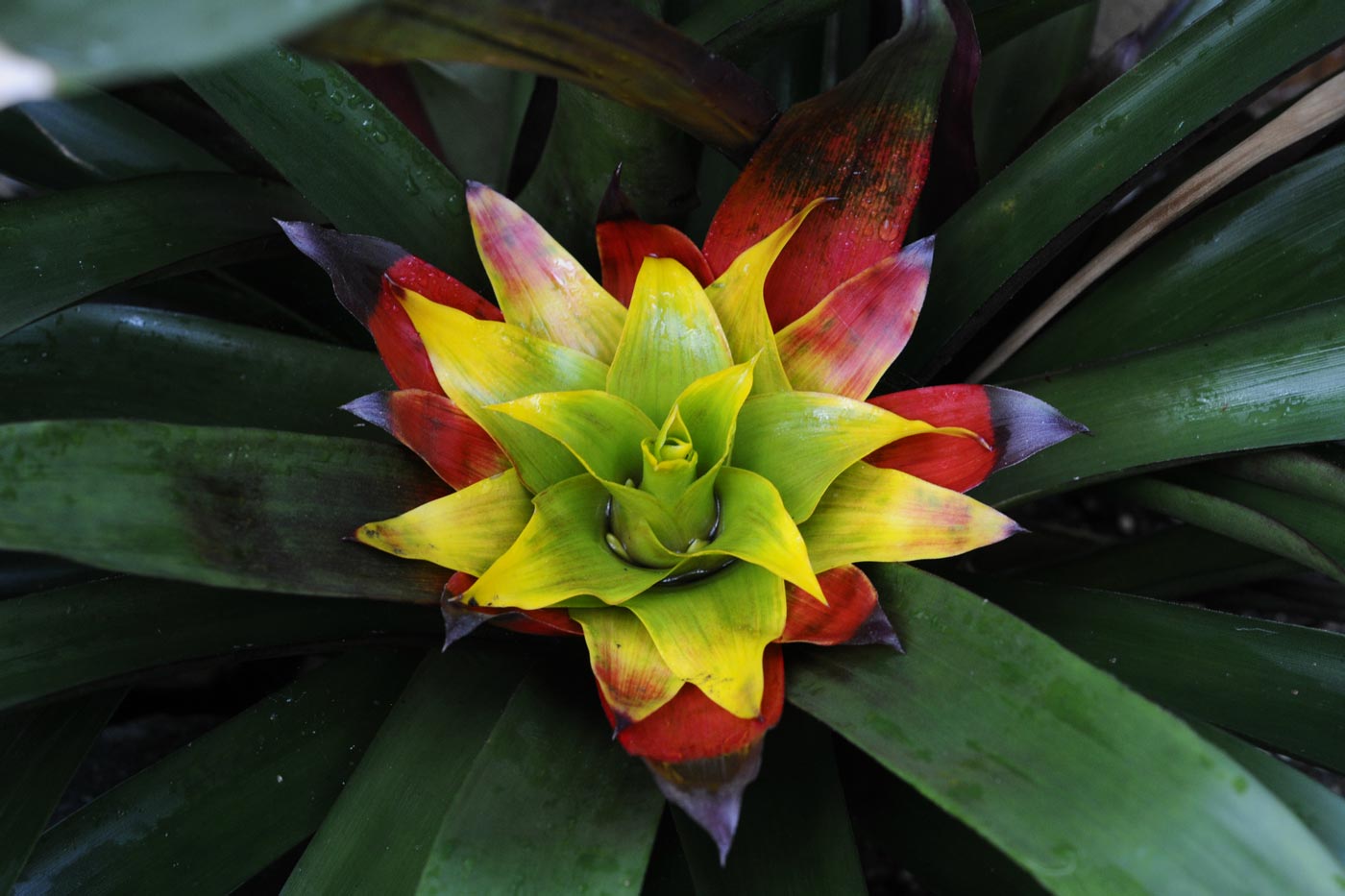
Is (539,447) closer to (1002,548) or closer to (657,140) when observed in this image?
(657,140)

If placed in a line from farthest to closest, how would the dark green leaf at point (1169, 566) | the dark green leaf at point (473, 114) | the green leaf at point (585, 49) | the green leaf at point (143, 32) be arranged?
the dark green leaf at point (473, 114) → the dark green leaf at point (1169, 566) → the green leaf at point (585, 49) → the green leaf at point (143, 32)

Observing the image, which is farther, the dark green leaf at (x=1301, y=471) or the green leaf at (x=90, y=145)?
the green leaf at (x=90, y=145)

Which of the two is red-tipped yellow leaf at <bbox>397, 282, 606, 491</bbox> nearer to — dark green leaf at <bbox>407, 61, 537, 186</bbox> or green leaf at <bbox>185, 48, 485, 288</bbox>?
green leaf at <bbox>185, 48, 485, 288</bbox>

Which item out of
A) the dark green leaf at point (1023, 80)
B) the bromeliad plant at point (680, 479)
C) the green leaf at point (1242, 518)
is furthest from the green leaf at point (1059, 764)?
the dark green leaf at point (1023, 80)

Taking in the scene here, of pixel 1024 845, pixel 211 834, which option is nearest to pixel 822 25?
pixel 1024 845

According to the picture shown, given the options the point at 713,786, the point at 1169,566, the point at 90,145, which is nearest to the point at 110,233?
the point at 90,145

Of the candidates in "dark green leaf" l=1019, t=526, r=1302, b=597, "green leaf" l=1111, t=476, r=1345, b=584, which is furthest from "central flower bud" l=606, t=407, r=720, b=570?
"dark green leaf" l=1019, t=526, r=1302, b=597

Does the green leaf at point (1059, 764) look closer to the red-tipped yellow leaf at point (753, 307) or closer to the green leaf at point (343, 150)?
the red-tipped yellow leaf at point (753, 307)

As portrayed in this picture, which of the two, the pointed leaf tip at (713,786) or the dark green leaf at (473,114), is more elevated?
the dark green leaf at (473,114)
